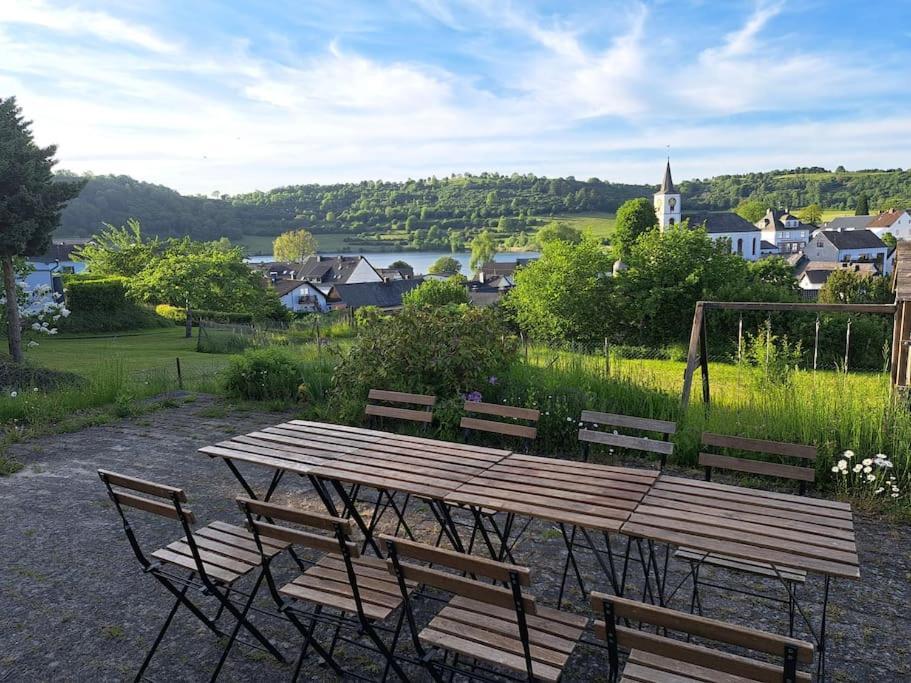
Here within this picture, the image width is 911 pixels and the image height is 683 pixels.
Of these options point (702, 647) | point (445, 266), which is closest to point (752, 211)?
point (445, 266)

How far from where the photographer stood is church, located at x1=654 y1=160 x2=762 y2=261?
339 feet

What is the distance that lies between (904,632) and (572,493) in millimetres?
1894

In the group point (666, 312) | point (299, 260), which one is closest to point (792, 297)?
point (666, 312)

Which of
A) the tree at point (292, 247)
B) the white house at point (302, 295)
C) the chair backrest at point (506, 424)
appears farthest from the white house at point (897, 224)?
the chair backrest at point (506, 424)

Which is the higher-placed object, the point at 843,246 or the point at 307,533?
the point at 307,533

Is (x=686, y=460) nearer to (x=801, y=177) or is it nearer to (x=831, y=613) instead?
(x=831, y=613)

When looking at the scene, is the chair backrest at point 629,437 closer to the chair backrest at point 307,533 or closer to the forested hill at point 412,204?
the chair backrest at point 307,533

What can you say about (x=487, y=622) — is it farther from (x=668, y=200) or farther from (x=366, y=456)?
(x=668, y=200)

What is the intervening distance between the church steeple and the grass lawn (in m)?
91.9

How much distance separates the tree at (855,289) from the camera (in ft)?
123

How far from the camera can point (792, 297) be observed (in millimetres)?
28844

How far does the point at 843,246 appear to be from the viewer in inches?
3462

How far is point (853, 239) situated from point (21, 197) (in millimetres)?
97468

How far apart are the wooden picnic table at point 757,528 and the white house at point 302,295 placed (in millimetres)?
65864
